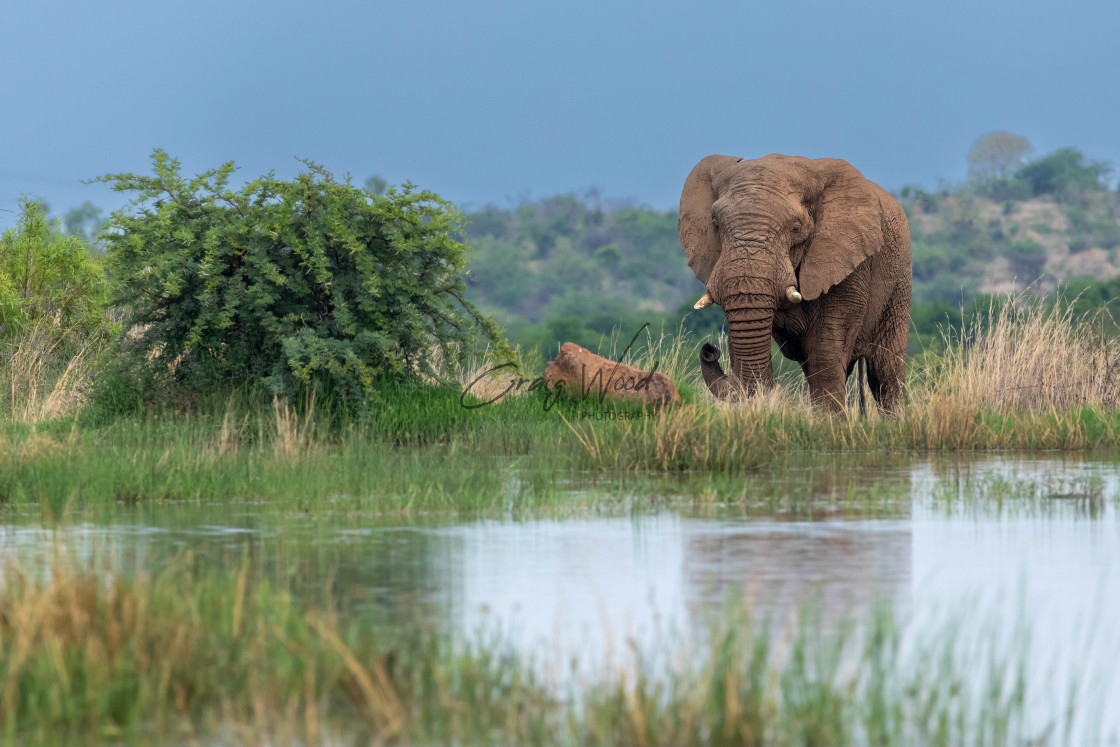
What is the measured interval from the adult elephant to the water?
5337 mm

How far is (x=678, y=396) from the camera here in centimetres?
1738

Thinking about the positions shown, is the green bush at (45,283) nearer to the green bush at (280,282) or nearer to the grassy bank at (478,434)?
the grassy bank at (478,434)

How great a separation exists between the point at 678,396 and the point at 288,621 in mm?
11274

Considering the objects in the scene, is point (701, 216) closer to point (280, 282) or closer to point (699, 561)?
point (280, 282)

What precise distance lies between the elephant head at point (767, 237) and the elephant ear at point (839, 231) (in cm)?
1

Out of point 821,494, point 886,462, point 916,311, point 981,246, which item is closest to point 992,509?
point 821,494

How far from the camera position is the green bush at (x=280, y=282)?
52.7ft

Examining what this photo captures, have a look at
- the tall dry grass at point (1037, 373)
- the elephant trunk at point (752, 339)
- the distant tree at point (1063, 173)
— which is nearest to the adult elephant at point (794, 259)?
the elephant trunk at point (752, 339)

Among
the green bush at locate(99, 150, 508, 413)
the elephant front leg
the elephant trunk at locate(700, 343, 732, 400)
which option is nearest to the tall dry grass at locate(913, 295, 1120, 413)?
the elephant front leg

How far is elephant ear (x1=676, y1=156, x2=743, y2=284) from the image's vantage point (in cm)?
1836

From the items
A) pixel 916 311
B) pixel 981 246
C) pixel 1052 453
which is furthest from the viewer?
pixel 981 246

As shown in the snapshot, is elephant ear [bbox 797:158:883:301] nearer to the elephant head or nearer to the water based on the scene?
the elephant head

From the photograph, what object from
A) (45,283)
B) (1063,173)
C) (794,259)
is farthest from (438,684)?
(1063,173)

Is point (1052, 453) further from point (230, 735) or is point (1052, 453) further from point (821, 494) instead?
point (230, 735)
